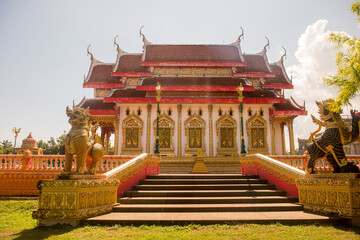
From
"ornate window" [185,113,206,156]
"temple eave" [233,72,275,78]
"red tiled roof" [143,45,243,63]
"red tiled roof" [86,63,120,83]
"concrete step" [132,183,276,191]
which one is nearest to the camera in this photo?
"concrete step" [132,183,276,191]

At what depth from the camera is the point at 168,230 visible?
15.4 ft

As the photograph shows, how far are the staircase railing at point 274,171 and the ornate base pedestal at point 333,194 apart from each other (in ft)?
1.92

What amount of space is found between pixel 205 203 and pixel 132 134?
11784mm

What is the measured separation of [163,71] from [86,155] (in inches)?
615

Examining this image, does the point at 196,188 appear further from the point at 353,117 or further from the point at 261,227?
the point at 353,117

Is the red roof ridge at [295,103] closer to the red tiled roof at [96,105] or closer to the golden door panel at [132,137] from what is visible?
the golden door panel at [132,137]

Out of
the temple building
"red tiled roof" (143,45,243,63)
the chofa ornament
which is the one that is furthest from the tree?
"red tiled roof" (143,45,243,63)

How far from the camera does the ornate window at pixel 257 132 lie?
17.7 m

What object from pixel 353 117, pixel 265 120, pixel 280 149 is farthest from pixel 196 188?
pixel 280 149

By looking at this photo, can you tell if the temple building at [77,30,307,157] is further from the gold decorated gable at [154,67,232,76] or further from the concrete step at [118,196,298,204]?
the concrete step at [118,196,298,204]

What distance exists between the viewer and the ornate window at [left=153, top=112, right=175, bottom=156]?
17312 mm

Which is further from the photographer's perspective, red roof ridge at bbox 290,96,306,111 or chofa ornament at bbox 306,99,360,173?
red roof ridge at bbox 290,96,306,111

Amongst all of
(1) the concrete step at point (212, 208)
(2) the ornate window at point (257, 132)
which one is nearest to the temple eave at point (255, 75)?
(2) the ornate window at point (257, 132)

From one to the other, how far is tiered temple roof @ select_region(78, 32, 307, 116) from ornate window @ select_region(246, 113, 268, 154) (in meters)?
1.19
